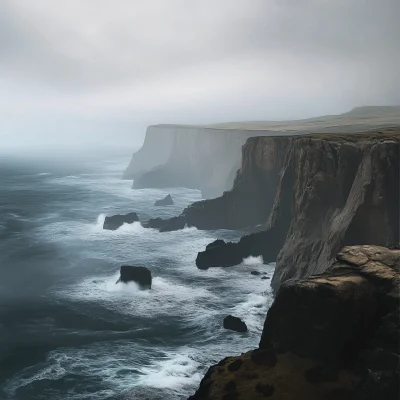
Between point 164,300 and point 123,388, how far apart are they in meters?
20.1

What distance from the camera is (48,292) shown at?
5788cm

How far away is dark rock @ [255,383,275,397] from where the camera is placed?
80.9 ft

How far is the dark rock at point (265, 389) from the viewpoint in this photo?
80.9 ft

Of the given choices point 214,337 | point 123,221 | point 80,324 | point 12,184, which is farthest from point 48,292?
point 12,184

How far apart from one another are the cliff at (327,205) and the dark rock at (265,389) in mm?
24308

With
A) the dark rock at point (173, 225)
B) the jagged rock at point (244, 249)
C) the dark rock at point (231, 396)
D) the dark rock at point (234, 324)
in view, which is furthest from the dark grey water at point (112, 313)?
the dark rock at point (231, 396)

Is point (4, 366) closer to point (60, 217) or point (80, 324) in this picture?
point (80, 324)

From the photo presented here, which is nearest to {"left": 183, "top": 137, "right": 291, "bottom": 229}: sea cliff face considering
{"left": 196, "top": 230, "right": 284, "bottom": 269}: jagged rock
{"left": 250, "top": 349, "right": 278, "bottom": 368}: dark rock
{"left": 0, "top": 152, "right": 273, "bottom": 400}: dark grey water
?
{"left": 0, "top": 152, "right": 273, "bottom": 400}: dark grey water

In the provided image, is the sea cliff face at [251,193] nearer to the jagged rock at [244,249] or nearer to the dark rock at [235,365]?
the jagged rock at [244,249]

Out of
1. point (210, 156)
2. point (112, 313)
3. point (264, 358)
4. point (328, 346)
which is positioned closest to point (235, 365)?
point (264, 358)

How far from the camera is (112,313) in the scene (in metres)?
51.3

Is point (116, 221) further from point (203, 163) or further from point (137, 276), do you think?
point (203, 163)

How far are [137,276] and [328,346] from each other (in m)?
36.4

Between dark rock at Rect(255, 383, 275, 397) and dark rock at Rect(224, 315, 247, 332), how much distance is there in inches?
812
